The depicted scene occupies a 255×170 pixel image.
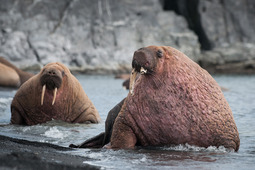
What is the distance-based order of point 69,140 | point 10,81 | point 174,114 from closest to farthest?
point 174,114 → point 69,140 → point 10,81

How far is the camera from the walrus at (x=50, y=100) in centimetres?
756

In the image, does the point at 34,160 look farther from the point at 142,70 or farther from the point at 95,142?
the point at 95,142

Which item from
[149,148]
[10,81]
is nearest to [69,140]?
[149,148]

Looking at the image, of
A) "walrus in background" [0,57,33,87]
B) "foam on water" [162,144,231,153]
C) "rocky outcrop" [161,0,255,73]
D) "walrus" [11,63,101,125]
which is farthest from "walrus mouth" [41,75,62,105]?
"rocky outcrop" [161,0,255,73]

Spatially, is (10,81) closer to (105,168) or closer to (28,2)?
(105,168)

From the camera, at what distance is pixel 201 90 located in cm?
498

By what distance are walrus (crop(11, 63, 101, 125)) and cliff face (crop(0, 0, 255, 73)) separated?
3155cm

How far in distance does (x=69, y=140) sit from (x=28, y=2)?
3653 cm

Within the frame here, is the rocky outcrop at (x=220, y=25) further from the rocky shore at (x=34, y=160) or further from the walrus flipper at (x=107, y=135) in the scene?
the rocky shore at (x=34, y=160)

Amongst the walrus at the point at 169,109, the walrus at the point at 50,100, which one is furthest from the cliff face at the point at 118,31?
the walrus at the point at 169,109

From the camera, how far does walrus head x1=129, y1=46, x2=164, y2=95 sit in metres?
4.84

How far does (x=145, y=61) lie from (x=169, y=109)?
22.3 inches

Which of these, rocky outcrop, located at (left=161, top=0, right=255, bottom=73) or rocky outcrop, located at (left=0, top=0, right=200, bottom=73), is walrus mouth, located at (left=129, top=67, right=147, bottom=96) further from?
rocky outcrop, located at (left=161, top=0, right=255, bottom=73)

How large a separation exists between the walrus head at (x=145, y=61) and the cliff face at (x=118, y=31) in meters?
34.9
